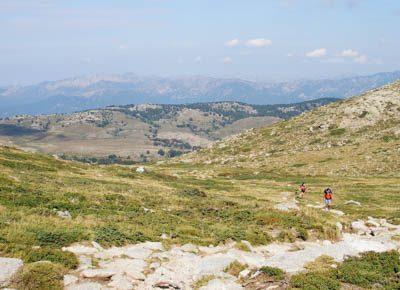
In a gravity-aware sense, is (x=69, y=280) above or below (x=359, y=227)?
above

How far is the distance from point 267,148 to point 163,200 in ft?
314

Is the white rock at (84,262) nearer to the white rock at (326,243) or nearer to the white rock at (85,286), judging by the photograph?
the white rock at (85,286)

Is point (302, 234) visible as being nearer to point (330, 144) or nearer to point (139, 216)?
point (139, 216)

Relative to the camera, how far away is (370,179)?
81875 mm

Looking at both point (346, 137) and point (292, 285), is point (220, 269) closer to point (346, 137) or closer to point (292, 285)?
point (292, 285)

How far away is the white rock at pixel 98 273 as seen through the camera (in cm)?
1778

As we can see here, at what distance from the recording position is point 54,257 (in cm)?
1894

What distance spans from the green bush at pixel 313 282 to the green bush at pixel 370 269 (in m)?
1.06

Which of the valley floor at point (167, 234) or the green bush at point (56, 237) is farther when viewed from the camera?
the green bush at point (56, 237)

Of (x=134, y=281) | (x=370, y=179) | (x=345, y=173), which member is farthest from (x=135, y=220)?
(x=345, y=173)

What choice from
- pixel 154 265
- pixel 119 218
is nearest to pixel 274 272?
pixel 154 265

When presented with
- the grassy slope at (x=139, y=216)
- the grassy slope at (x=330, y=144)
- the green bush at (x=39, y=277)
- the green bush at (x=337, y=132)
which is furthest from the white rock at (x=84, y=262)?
the green bush at (x=337, y=132)

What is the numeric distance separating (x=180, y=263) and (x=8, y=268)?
763 cm

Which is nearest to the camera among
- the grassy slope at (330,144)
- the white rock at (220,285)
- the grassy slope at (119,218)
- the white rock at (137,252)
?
the white rock at (220,285)
